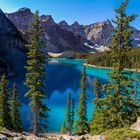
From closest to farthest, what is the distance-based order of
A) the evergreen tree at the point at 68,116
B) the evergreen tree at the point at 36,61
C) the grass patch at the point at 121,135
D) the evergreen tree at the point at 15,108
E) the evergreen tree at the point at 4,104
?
the grass patch at the point at 121,135 → the evergreen tree at the point at 36,61 → the evergreen tree at the point at 4,104 → the evergreen tree at the point at 15,108 → the evergreen tree at the point at 68,116

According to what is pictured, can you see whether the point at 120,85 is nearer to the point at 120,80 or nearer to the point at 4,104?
the point at 120,80

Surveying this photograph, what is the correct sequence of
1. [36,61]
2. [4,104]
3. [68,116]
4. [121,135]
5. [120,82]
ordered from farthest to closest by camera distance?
1. [68,116]
2. [4,104]
3. [36,61]
4. [120,82]
5. [121,135]

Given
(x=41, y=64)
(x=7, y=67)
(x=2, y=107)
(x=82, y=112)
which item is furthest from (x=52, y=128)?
(x=7, y=67)

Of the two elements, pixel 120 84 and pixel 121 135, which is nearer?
pixel 121 135

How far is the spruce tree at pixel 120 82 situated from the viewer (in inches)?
1299

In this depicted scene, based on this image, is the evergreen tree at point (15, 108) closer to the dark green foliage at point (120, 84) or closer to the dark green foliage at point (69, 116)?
the dark green foliage at point (69, 116)

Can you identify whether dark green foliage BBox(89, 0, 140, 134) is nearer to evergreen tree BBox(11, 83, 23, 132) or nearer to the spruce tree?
the spruce tree

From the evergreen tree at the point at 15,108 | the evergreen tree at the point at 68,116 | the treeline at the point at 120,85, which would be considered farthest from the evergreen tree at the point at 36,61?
the evergreen tree at the point at 68,116

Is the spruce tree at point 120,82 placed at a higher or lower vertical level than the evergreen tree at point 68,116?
higher

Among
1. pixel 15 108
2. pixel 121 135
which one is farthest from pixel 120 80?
pixel 15 108

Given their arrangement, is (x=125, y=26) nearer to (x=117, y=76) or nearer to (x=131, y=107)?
(x=117, y=76)

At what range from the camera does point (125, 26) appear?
33438mm

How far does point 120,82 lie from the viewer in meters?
34.2

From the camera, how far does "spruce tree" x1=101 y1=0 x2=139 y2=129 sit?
3300 centimetres
